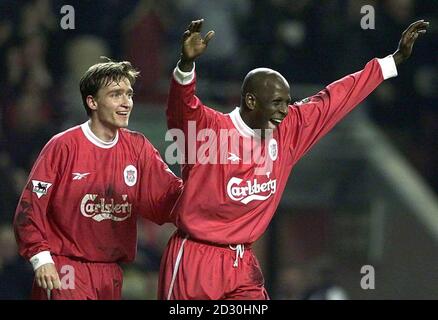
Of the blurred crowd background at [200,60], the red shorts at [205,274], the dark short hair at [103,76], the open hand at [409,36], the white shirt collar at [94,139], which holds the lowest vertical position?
the red shorts at [205,274]

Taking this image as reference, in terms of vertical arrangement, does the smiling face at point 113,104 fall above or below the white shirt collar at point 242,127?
above

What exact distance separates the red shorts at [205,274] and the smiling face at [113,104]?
63 centimetres

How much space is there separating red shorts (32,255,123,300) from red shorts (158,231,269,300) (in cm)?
A: 36

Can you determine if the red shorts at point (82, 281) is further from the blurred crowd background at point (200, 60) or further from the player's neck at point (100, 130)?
the blurred crowd background at point (200, 60)

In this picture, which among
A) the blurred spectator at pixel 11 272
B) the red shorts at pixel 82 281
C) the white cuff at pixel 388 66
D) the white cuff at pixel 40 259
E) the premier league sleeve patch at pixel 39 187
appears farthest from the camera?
the blurred spectator at pixel 11 272

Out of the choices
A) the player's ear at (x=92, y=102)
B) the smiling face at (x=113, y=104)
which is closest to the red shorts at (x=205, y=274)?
the smiling face at (x=113, y=104)

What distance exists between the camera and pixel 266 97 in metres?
5.00

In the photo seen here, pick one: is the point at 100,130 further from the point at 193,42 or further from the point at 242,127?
the point at 193,42

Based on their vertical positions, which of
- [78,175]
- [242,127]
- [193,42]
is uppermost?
[193,42]

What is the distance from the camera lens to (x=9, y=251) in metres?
7.64

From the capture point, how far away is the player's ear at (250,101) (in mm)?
5047

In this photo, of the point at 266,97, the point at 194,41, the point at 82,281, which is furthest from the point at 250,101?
the point at 82,281

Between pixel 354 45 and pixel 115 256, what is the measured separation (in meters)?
3.88

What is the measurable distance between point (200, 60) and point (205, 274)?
12.5 ft
